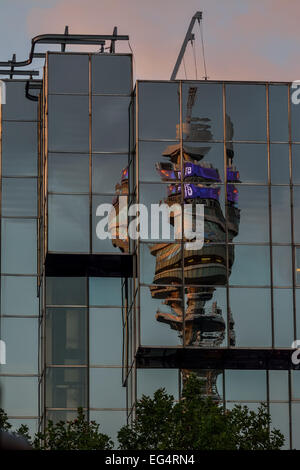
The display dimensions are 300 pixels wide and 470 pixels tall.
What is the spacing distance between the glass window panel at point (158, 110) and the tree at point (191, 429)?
1078 cm

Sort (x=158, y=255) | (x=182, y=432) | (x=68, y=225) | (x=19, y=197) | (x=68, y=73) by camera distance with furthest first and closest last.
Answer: (x=19, y=197) < (x=68, y=73) < (x=68, y=225) < (x=158, y=255) < (x=182, y=432)

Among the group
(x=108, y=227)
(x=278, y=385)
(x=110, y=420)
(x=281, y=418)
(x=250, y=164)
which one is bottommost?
(x=110, y=420)

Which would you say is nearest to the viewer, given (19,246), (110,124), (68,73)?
(110,124)

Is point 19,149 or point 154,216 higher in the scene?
point 19,149

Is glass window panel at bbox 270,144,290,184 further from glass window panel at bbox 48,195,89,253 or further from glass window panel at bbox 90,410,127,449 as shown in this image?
glass window panel at bbox 90,410,127,449

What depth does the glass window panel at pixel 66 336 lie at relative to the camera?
48.2 meters

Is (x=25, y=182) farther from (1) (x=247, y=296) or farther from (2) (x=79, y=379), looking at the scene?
(1) (x=247, y=296)

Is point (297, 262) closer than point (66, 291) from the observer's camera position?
Yes

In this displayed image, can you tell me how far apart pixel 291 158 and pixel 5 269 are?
1380 cm

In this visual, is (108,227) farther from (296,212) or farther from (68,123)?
(296,212)

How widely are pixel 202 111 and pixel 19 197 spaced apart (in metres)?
10.8

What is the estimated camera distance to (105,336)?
48.3 metres

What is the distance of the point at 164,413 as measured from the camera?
125 feet

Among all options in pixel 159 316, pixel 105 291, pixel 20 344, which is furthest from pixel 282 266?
pixel 20 344
